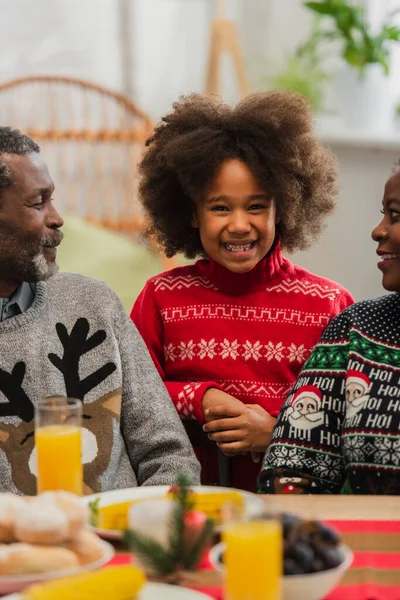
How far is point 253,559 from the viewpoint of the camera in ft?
3.05

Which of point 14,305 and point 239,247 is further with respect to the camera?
point 239,247

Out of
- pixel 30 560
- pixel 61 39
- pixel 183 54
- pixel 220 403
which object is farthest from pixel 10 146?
pixel 183 54

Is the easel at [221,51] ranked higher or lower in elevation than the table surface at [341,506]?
higher

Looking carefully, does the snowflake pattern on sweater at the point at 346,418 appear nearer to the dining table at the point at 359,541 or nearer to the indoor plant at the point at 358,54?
the dining table at the point at 359,541

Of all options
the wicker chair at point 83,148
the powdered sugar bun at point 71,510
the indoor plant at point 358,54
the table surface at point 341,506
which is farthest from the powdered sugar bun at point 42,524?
the indoor plant at point 358,54

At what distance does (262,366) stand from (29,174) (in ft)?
2.17

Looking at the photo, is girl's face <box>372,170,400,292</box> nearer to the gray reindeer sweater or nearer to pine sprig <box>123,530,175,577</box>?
the gray reindeer sweater

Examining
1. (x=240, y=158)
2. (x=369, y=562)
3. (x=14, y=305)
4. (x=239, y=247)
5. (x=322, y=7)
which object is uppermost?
(x=322, y=7)

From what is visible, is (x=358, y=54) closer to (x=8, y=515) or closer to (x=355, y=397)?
(x=355, y=397)

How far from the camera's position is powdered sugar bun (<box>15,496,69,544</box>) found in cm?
107

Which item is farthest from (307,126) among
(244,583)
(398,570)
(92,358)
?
(244,583)

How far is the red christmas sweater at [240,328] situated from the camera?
211cm

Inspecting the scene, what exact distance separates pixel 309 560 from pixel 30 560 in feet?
1.02

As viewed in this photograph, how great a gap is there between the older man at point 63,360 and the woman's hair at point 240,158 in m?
0.35
